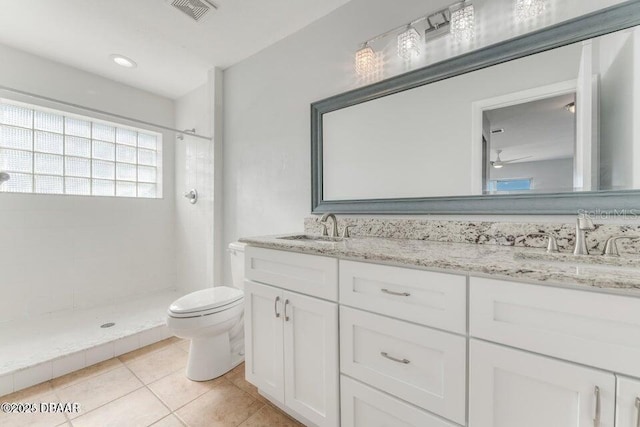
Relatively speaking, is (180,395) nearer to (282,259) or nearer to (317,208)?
Result: (282,259)

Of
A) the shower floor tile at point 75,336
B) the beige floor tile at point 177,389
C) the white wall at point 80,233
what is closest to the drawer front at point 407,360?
the beige floor tile at point 177,389

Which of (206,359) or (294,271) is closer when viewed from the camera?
(294,271)

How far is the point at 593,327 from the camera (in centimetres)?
62

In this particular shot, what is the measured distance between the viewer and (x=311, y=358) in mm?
1136

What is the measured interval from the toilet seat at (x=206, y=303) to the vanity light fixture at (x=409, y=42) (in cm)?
175

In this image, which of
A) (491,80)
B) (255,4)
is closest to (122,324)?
(255,4)

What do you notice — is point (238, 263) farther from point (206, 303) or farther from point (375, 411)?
point (375, 411)

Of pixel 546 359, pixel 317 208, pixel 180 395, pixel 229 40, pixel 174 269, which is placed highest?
pixel 229 40

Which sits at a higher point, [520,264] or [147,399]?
[520,264]

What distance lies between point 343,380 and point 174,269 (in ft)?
8.76

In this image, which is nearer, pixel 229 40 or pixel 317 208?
pixel 317 208

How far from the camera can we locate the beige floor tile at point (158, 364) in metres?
1.66

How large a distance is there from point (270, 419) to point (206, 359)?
57cm

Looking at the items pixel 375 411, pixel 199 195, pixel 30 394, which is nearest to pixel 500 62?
pixel 375 411
